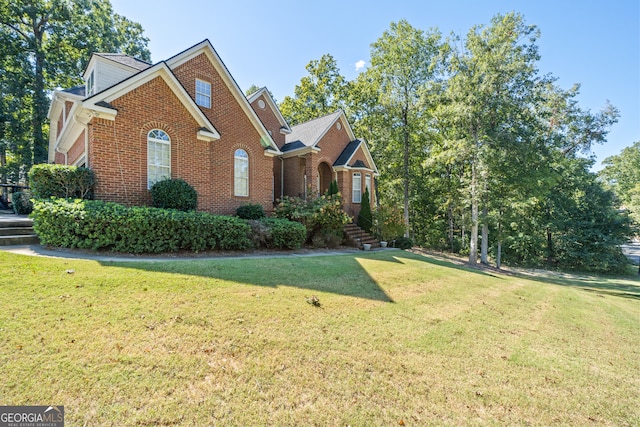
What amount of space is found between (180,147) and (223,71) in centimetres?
468

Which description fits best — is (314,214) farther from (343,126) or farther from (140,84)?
(343,126)

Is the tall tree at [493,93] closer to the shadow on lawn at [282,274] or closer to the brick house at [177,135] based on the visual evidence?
the brick house at [177,135]

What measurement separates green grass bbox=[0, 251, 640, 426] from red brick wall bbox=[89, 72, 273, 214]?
4.43 metres

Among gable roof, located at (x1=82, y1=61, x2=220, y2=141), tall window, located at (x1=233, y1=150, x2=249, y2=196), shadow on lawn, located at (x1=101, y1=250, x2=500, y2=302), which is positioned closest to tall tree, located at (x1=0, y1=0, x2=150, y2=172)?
gable roof, located at (x1=82, y1=61, x2=220, y2=141)

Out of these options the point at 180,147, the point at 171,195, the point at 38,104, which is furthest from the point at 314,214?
the point at 38,104

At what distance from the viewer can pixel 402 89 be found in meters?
20.9

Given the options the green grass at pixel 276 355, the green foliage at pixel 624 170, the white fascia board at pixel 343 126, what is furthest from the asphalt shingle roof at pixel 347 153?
the green foliage at pixel 624 170

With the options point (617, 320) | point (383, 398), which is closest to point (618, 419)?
Result: point (383, 398)

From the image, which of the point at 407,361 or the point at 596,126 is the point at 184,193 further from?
the point at 596,126

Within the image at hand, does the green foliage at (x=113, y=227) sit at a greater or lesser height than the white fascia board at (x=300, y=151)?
lesser

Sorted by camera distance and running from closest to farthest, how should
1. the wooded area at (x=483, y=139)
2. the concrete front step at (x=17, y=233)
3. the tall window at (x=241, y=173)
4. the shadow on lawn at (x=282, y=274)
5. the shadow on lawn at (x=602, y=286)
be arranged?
the shadow on lawn at (x=282, y=274) → the concrete front step at (x=17, y=233) → the tall window at (x=241, y=173) → the shadow on lawn at (x=602, y=286) → the wooded area at (x=483, y=139)

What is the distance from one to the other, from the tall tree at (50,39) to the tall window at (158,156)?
20008 mm

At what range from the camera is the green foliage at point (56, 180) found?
8680 mm

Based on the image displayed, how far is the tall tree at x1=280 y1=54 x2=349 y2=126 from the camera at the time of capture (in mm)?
28016
